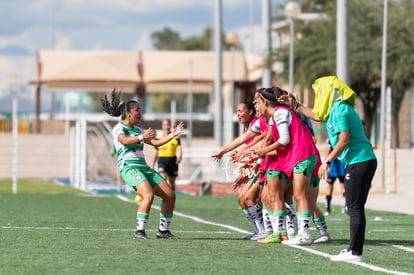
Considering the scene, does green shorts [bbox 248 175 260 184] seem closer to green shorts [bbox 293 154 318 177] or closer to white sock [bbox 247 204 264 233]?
white sock [bbox 247 204 264 233]

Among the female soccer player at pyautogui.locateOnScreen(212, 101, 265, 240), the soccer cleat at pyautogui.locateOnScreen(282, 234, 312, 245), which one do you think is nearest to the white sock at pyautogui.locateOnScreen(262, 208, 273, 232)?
the female soccer player at pyautogui.locateOnScreen(212, 101, 265, 240)

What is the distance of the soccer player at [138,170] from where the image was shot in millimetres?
13398

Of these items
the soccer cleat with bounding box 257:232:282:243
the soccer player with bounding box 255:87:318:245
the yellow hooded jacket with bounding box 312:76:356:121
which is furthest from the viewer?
the soccer cleat with bounding box 257:232:282:243

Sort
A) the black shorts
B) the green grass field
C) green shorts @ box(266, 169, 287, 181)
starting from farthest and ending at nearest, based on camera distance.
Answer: the black shorts, green shorts @ box(266, 169, 287, 181), the green grass field

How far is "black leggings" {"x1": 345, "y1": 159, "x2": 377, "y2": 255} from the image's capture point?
10781mm

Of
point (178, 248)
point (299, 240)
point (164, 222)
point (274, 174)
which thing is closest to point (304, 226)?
point (299, 240)

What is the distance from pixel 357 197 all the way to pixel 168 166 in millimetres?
15018

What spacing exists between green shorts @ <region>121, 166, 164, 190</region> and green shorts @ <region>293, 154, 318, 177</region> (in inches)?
75.7

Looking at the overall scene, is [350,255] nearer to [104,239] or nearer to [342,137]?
[342,137]

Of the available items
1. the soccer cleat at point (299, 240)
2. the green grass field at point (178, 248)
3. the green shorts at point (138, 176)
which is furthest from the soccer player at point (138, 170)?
the soccer cleat at point (299, 240)

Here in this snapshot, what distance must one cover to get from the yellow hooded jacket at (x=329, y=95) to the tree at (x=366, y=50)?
A: 37.5m

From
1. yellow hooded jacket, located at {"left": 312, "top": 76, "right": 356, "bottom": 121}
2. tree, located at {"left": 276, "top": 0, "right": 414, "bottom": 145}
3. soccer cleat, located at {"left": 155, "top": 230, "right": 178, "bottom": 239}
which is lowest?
soccer cleat, located at {"left": 155, "top": 230, "right": 178, "bottom": 239}

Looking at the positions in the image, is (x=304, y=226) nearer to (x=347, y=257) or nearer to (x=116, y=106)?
(x=347, y=257)

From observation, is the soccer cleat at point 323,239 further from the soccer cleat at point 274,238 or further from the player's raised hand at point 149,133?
the player's raised hand at point 149,133
